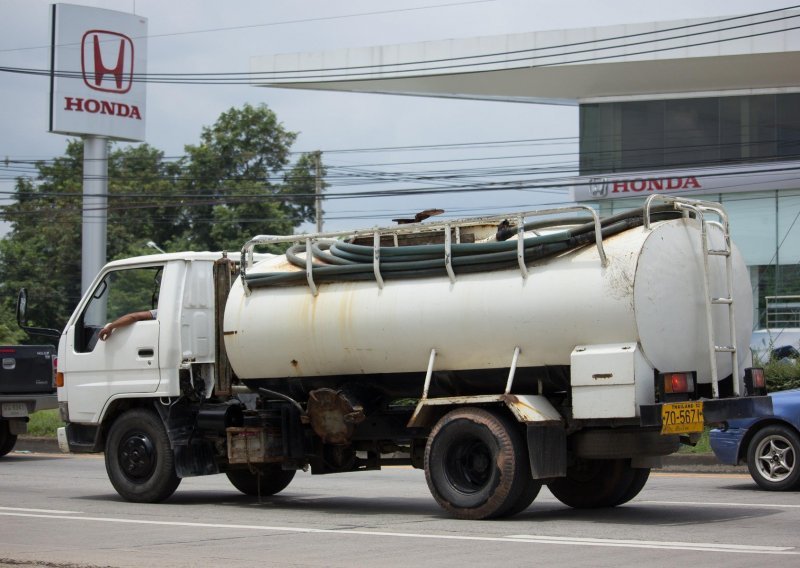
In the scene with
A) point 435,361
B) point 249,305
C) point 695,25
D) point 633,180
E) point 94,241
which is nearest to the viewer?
point 435,361

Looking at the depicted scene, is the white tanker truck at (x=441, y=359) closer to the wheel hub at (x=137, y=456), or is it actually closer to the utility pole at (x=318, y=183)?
the wheel hub at (x=137, y=456)

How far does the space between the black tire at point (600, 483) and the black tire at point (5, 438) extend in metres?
11.6

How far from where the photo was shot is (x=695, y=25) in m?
35.0

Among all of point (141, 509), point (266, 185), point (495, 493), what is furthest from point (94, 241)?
point (495, 493)

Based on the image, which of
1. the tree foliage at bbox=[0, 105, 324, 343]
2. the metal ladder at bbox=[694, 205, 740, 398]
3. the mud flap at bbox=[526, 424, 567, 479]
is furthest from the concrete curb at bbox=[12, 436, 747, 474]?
the tree foliage at bbox=[0, 105, 324, 343]

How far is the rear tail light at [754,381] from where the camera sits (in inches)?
457

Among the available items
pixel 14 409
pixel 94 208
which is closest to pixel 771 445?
pixel 14 409

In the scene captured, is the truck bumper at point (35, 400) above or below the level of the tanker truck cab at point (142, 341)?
below

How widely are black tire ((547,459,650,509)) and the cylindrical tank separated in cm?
137

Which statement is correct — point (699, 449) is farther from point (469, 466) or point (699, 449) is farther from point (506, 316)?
point (506, 316)

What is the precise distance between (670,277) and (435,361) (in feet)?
7.46

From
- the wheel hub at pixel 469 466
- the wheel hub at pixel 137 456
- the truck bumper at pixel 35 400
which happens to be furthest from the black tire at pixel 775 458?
the truck bumper at pixel 35 400

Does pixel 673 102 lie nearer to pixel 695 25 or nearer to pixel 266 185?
pixel 695 25

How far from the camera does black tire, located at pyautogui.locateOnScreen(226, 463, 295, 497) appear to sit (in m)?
14.0
